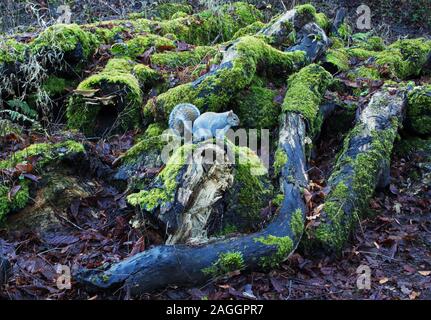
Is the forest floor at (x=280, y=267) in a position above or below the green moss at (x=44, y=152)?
below

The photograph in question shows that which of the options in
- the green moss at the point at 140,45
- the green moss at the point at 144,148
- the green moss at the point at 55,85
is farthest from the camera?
the green moss at the point at 140,45

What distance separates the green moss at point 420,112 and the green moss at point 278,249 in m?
→ 3.31

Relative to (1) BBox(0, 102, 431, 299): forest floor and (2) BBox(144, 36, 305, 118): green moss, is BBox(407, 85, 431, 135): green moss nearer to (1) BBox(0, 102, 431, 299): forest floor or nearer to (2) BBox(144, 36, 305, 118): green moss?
(1) BBox(0, 102, 431, 299): forest floor

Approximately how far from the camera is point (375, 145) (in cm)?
577

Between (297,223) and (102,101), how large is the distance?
3376mm

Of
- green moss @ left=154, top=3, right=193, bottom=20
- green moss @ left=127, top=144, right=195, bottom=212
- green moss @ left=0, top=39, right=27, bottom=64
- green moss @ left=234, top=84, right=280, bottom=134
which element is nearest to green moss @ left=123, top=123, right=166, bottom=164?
green moss @ left=127, top=144, right=195, bottom=212

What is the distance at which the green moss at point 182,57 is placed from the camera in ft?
25.9

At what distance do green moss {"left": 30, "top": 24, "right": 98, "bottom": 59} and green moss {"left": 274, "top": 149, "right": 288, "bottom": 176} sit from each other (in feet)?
12.4

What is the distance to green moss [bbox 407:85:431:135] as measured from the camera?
655cm

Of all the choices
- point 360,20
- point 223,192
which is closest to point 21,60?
point 223,192

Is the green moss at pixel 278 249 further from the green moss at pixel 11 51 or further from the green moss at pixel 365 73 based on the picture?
the green moss at pixel 11 51

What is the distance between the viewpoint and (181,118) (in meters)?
5.48

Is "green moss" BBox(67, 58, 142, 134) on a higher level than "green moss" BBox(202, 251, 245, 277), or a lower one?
higher

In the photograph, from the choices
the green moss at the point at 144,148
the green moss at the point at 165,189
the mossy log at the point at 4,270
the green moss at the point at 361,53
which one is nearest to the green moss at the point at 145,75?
the green moss at the point at 144,148
